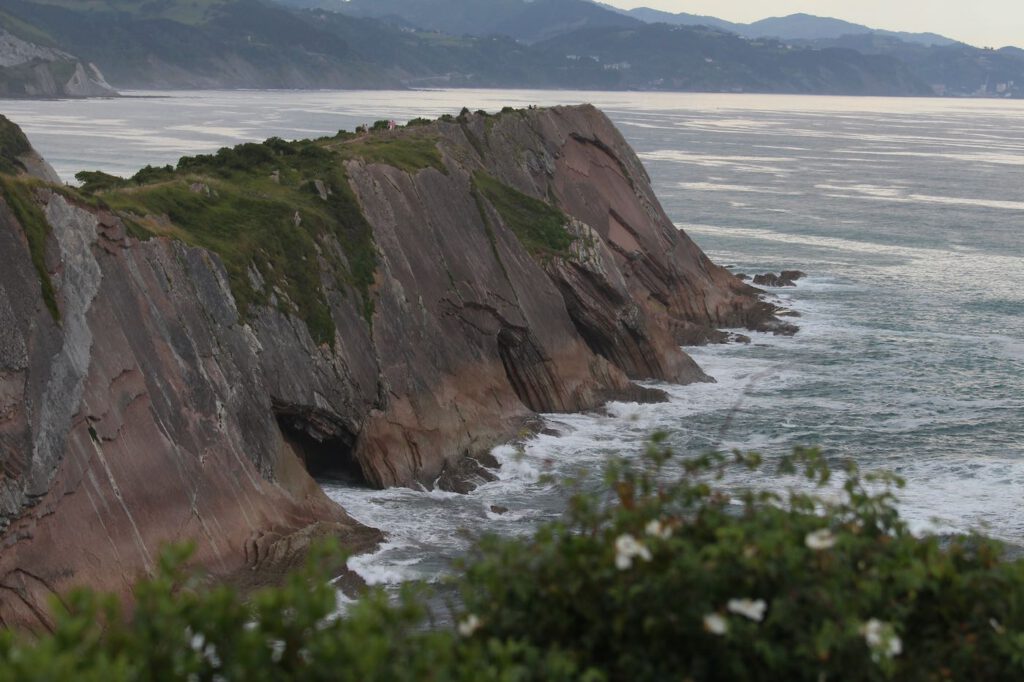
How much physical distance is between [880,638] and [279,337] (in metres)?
24.1

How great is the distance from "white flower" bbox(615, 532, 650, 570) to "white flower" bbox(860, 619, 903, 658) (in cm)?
179

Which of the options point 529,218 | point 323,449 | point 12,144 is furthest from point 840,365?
point 12,144

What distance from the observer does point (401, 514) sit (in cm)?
3142

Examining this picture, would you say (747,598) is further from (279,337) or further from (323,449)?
(323,449)

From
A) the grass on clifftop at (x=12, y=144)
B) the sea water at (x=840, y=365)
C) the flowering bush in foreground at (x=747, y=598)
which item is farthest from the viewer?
the grass on clifftop at (x=12, y=144)

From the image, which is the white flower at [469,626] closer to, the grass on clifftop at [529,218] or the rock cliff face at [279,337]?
the rock cliff face at [279,337]

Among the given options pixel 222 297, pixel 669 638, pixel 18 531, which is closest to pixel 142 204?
pixel 222 297

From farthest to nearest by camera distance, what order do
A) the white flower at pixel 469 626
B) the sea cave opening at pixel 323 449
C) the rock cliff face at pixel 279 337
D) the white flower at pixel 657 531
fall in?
the sea cave opening at pixel 323 449 → the rock cliff face at pixel 279 337 → the white flower at pixel 657 531 → the white flower at pixel 469 626

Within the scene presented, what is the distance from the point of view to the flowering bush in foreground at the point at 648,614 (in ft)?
31.4

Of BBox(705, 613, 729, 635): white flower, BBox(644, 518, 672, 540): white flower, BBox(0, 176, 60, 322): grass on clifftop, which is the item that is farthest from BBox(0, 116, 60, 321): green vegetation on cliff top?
BBox(705, 613, 729, 635): white flower

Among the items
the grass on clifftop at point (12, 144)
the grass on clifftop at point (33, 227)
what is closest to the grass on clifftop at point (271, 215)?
the grass on clifftop at point (33, 227)

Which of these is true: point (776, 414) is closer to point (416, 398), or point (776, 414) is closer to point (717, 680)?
point (416, 398)

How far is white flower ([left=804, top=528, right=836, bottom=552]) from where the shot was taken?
10672mm

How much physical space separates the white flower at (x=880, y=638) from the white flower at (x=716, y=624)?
3.43 ft
